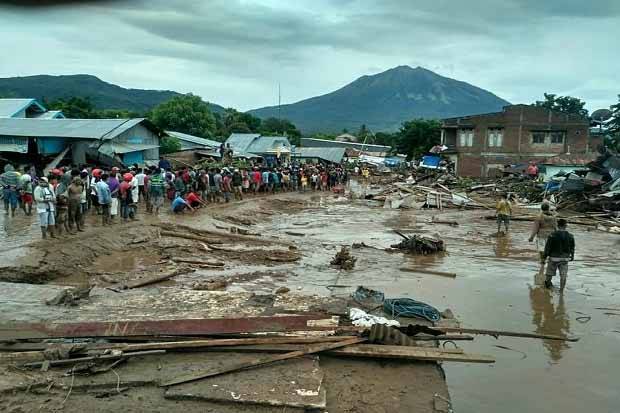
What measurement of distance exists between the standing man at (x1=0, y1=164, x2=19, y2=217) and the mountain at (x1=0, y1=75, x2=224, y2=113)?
83555 mm

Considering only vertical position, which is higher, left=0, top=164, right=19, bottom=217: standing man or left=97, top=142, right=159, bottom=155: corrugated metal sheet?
left=97, top=142, right=159, bottom=155: corrugated metal sheet

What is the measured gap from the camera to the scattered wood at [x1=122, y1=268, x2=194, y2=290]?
961 cm

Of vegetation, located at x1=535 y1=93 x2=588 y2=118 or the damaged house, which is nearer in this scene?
the damaged house

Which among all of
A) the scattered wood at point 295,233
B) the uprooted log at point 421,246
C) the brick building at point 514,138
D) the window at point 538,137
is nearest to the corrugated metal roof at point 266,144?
the brick building at point 514,138

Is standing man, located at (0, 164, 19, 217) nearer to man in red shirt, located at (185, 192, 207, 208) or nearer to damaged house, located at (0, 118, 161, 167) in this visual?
man in red shirt, located at (185, 192, 207, 208)

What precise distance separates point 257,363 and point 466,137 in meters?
47.4

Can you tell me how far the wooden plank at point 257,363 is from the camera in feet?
17.3

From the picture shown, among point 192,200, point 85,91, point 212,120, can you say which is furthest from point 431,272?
point 85,91

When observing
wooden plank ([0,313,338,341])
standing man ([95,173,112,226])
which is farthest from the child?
wooden plank ([0,313,338,341])

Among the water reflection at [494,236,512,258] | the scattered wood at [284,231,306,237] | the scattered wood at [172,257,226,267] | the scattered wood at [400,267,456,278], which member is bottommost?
the scattered wood at [284,231,306,237]

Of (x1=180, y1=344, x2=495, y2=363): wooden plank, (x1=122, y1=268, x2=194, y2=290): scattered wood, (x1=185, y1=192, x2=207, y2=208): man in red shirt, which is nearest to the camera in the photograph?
(x1=180, y1=344, x2=495, y2=363): wooden plank

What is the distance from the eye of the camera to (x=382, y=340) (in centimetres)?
628

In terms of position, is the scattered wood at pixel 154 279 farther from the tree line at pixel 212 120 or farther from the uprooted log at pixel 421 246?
the tree line at pixel 212 120

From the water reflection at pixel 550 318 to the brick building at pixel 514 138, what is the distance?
121ft
